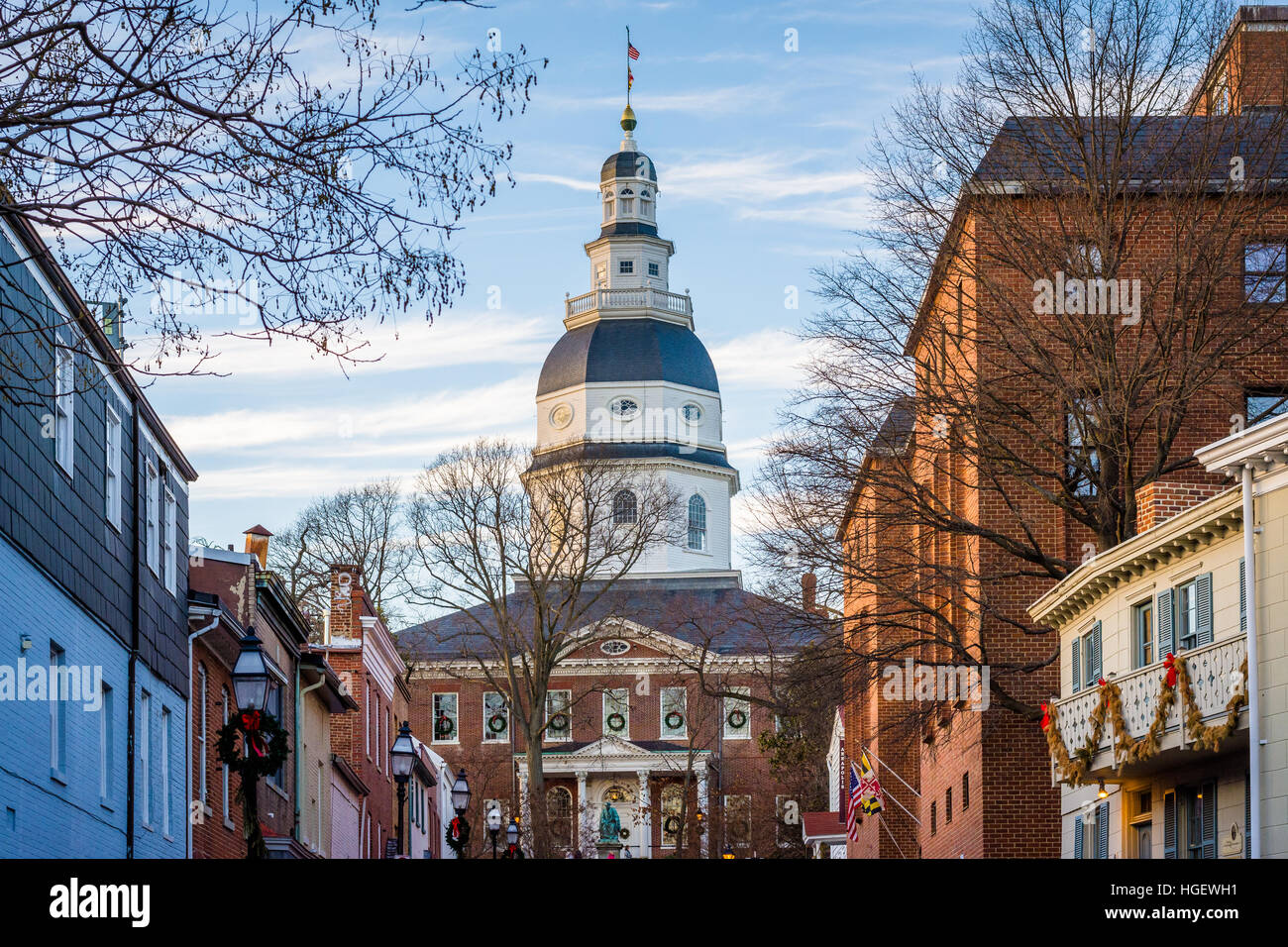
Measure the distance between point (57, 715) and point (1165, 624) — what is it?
601 inches

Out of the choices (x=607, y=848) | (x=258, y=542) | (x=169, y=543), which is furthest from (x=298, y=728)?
(x=607, y=848)

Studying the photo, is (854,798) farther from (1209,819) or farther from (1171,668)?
(1171,668)

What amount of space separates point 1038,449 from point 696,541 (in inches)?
2826


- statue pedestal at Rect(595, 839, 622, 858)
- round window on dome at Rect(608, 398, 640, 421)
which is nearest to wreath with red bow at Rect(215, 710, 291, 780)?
statue pedestal at Rect(595, 839, 622, 858)

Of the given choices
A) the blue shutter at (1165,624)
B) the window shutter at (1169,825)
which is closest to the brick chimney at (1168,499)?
→ the blue shutter at (1165,624)

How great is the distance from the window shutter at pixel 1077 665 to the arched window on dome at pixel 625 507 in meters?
40.6

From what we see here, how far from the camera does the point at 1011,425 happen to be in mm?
30953

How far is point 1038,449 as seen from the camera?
33969 millimetres

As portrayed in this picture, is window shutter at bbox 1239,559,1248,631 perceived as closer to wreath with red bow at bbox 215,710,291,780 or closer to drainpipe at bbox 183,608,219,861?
wreath with red bow at bbox 215,710,291,780

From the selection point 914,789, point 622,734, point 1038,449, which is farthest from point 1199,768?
point 622,734

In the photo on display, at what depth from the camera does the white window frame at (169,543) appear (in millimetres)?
28250

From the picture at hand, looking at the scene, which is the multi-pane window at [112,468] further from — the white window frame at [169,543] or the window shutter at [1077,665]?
the window shutter at [1077,665]

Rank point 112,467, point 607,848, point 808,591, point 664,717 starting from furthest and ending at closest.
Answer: point 664,717
point 607,848
point 808,591
point 112,467

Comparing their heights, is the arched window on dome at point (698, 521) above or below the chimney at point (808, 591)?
above
